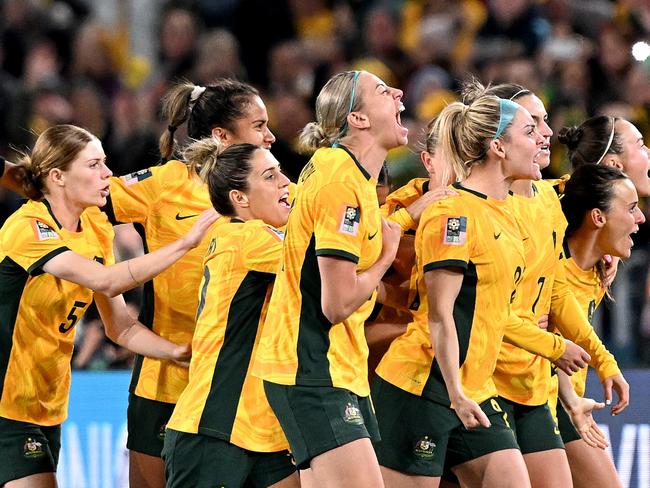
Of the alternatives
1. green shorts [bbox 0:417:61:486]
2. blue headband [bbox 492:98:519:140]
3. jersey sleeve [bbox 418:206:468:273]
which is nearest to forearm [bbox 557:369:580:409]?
jersey sleeve [bbox 418:206:468:273]

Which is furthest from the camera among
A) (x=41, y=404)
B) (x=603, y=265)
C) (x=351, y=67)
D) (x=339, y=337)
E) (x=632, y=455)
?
(x=351, y=67)

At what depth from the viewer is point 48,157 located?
19.0ft

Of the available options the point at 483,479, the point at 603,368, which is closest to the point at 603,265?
the point at 603,368

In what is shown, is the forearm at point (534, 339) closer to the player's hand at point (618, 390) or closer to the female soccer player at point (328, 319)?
the player's hand at point (618, 390)

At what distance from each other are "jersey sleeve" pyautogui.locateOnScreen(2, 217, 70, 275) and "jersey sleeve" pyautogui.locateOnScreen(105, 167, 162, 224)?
0.44 m

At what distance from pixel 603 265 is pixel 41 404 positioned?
2.78 m

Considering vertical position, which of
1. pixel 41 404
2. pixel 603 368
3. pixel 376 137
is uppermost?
pixel 376 137

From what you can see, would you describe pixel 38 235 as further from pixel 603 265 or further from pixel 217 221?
pixel 603 265

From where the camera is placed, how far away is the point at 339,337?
4.96 m

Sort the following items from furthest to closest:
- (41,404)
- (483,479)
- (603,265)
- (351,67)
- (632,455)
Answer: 1. (351,67)
2. (632,455)
3. (603,265)
4. (41,404)
5. (483,479)

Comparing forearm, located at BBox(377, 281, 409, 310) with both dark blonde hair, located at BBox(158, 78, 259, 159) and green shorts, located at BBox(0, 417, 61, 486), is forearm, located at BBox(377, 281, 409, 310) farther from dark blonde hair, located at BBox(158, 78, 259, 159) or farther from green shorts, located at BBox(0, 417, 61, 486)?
green shorts, located at BBox(0, 417, 61, 486)

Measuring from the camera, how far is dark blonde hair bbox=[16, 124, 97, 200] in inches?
227

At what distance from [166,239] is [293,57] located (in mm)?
6202

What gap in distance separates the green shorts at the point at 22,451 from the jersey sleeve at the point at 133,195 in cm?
105
